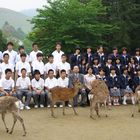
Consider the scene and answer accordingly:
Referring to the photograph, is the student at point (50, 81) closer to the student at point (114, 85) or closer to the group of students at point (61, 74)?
the group of students at point (61, 74)

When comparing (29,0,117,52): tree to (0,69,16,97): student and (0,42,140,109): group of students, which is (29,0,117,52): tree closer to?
(0,42,140,109): group of students

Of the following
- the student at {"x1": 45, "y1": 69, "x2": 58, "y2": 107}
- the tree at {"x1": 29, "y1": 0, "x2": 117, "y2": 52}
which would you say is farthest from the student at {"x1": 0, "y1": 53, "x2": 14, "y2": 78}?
the tree at {"x1": 29, "y1": 0, "x2": 117, "y2": 52}

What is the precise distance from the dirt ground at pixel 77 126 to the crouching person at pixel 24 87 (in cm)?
60

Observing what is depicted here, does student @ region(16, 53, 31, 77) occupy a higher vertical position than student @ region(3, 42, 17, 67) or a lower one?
lower

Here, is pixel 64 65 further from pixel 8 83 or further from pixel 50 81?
pixel 8 83

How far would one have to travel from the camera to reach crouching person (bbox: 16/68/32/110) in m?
16.4

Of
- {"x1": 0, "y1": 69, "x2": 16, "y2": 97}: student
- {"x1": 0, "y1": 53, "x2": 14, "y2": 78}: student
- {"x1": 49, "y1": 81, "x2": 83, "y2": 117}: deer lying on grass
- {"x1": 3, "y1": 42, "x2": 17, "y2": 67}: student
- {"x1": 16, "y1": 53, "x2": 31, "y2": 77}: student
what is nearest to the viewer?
{"x1": 49, "y1": 81, "x2": 83, "y2": 117}: deer lying on grass

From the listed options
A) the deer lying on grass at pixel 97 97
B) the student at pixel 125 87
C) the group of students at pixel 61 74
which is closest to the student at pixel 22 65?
the group of students at pixel 61 74

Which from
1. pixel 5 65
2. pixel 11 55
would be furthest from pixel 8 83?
pixel 11 55

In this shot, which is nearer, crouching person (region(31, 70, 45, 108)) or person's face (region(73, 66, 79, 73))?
crouching person (region(31, 70, 45, 108))

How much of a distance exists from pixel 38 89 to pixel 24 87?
520 mm

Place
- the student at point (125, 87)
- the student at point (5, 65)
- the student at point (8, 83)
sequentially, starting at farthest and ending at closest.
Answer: the student at point (125, 87), the student at point (5, 65), the student at point (8, 83)

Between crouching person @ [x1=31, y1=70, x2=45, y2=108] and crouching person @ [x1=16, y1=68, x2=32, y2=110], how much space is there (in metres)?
0.22

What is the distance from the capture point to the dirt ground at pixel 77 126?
11578 millimetres
